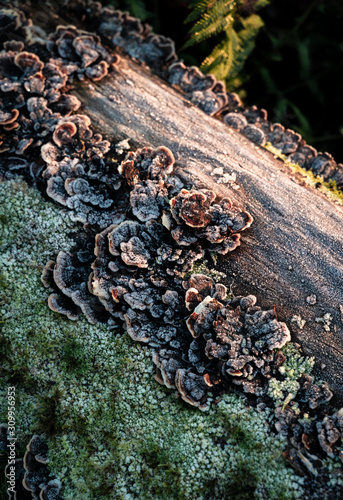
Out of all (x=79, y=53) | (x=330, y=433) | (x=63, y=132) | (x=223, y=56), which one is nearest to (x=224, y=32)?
(x=223, y=56)

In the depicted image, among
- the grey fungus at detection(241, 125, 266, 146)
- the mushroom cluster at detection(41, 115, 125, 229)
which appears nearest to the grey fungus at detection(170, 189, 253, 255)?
the mushroom cluster at detection(41, 115, 125, 229)

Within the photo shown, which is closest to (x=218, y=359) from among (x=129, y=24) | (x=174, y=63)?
(x=174, y=63)

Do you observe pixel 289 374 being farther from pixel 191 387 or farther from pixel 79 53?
pixel 79 53

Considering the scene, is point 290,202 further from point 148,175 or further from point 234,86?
point 234,86

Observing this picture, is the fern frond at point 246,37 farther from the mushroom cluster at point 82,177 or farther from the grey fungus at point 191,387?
the grey fungus at point 191,387

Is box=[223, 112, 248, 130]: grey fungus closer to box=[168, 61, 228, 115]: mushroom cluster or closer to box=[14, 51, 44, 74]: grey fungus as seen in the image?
box=[168, 61, 228, 115]: mushroom cluster

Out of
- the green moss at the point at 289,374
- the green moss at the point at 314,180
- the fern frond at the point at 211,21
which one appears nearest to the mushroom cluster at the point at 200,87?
the green moss at the point at 314,180
